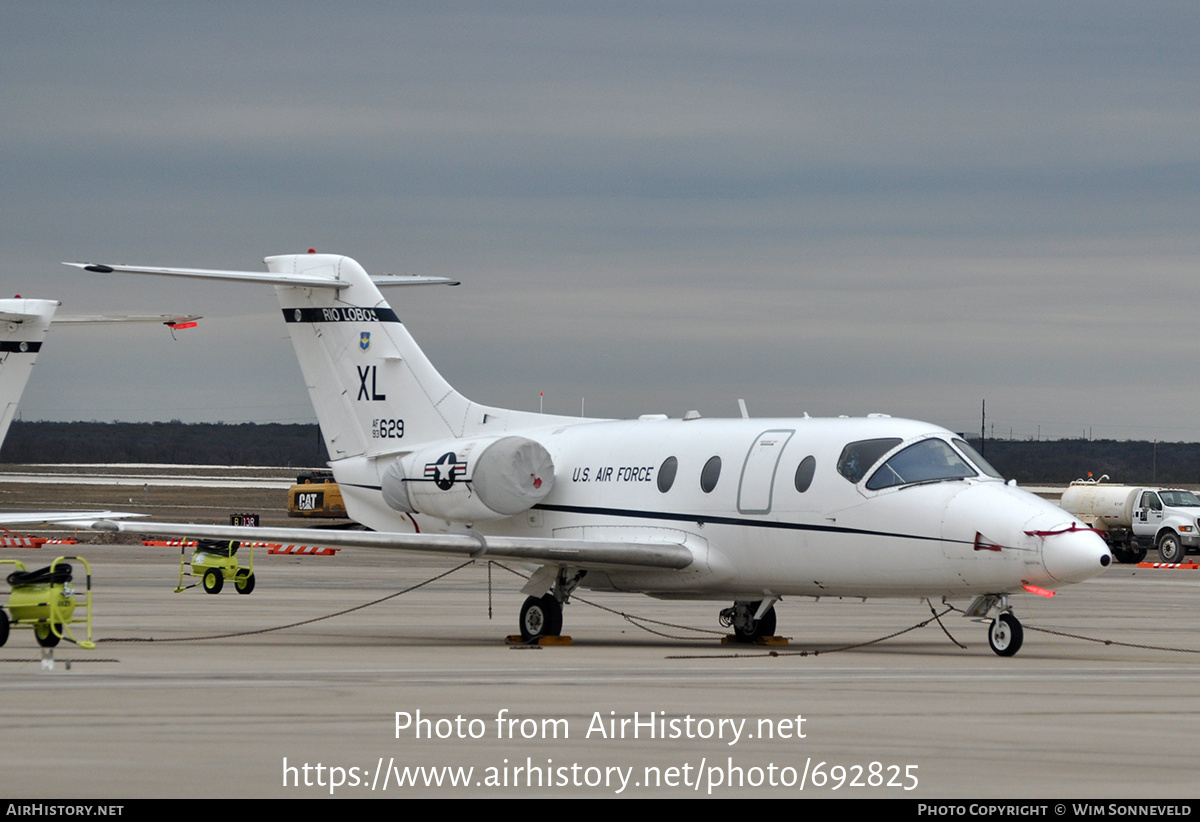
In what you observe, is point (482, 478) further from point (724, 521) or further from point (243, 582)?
point (243, 582)

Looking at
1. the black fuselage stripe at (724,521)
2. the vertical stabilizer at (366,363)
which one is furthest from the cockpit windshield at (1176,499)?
the black fuselage stripe at (724,521)

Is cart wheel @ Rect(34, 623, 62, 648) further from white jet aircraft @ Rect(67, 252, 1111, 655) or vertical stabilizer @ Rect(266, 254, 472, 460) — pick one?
vertical stabilizer @ Rect(266, 254, 472, 460)

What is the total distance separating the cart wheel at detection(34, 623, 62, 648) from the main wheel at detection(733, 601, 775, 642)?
31.1 feet

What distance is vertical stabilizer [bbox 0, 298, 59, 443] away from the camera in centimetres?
2184

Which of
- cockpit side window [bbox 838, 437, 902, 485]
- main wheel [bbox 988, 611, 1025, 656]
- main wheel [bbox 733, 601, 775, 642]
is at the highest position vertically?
cockpit side window [bbox 838, 437, 902, 485]

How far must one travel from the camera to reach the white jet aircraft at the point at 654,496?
20.2 meters

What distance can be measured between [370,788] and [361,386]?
1764 centimetres

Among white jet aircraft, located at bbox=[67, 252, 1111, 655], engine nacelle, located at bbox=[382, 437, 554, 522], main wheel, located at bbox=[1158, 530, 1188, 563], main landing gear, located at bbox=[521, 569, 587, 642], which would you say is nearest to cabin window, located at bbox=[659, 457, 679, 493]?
white jet aircraft, located at bbox=[67, 252, 1111, 655]

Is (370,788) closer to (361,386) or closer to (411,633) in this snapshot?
(411,633)

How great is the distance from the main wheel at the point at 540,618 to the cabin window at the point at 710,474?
103 inches

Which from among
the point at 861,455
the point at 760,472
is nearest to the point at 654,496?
the point at 760,472

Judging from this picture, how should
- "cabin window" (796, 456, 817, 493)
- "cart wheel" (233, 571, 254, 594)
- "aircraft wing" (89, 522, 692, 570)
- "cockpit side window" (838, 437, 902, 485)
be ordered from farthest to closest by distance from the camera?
1. "cart wheel" (233, 571, 254, 594)
2. "aircraft wing" (89, 522, 692, 570)
3. "cabin window" (796, 456, 817, 493)
4. "cockpit side window" (838, 437, 902, 485)

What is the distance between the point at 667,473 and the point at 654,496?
1.22ft

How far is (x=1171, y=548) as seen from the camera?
181 feet
